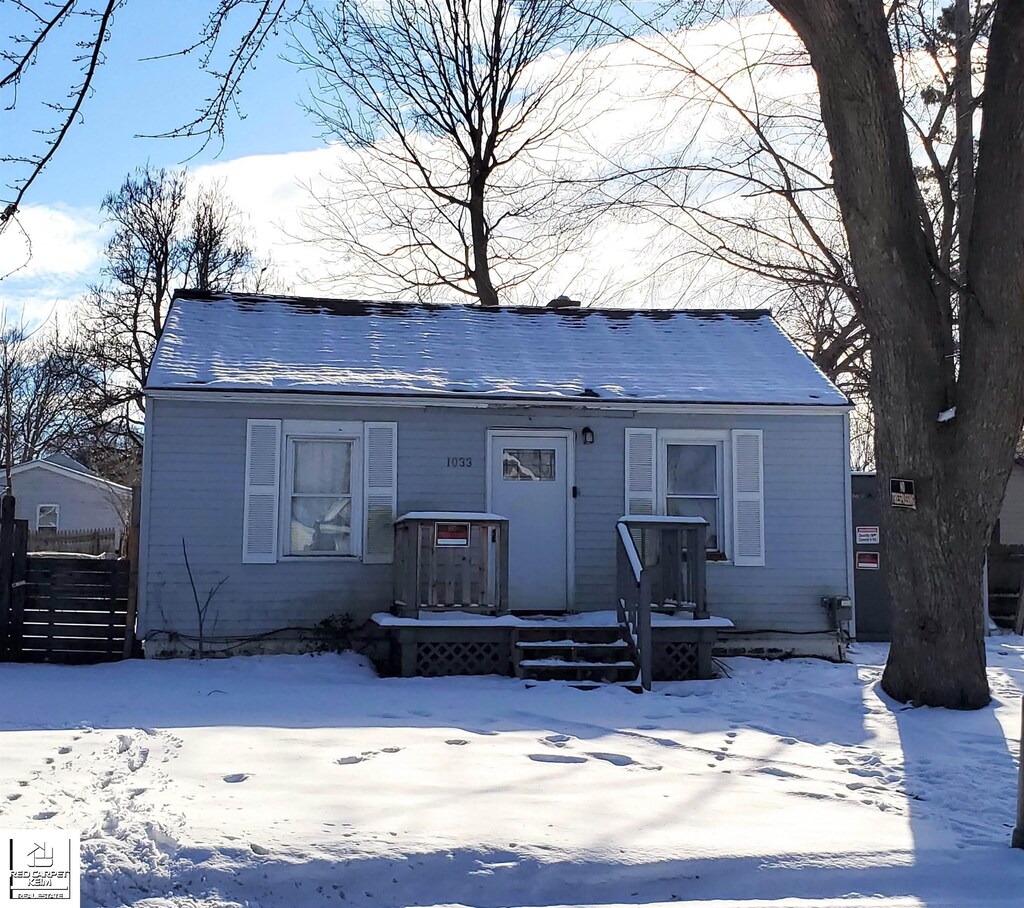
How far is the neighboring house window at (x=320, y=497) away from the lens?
11.4m

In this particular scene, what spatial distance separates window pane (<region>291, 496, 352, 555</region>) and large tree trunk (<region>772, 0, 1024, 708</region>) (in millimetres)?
5786

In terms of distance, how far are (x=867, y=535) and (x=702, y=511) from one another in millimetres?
3048

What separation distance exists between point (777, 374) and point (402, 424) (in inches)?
186

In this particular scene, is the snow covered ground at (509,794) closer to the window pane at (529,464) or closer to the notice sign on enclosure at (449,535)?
the notice sign on enclosure at (449,535)

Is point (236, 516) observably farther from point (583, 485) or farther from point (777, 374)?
point (777, 374)

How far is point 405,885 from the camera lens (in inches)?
169

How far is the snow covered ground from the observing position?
4.34 m

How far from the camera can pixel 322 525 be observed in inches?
451

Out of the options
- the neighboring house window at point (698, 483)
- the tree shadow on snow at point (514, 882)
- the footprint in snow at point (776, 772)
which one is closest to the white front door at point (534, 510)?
the neighboring house window at point (698, 483)

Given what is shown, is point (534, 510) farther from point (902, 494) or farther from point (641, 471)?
point (902, 494)

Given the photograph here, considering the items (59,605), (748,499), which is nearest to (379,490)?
(59,605)

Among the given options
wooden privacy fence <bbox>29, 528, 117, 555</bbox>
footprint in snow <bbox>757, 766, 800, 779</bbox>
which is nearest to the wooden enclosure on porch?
footprint in snow <bbox>757, 766, 800, 779</bbox>

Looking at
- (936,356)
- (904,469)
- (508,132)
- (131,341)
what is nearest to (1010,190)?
(936,356)

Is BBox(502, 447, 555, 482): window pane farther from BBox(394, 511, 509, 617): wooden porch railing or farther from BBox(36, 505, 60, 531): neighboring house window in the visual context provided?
BBox(36, 505, 60, 531): neighboring house window
